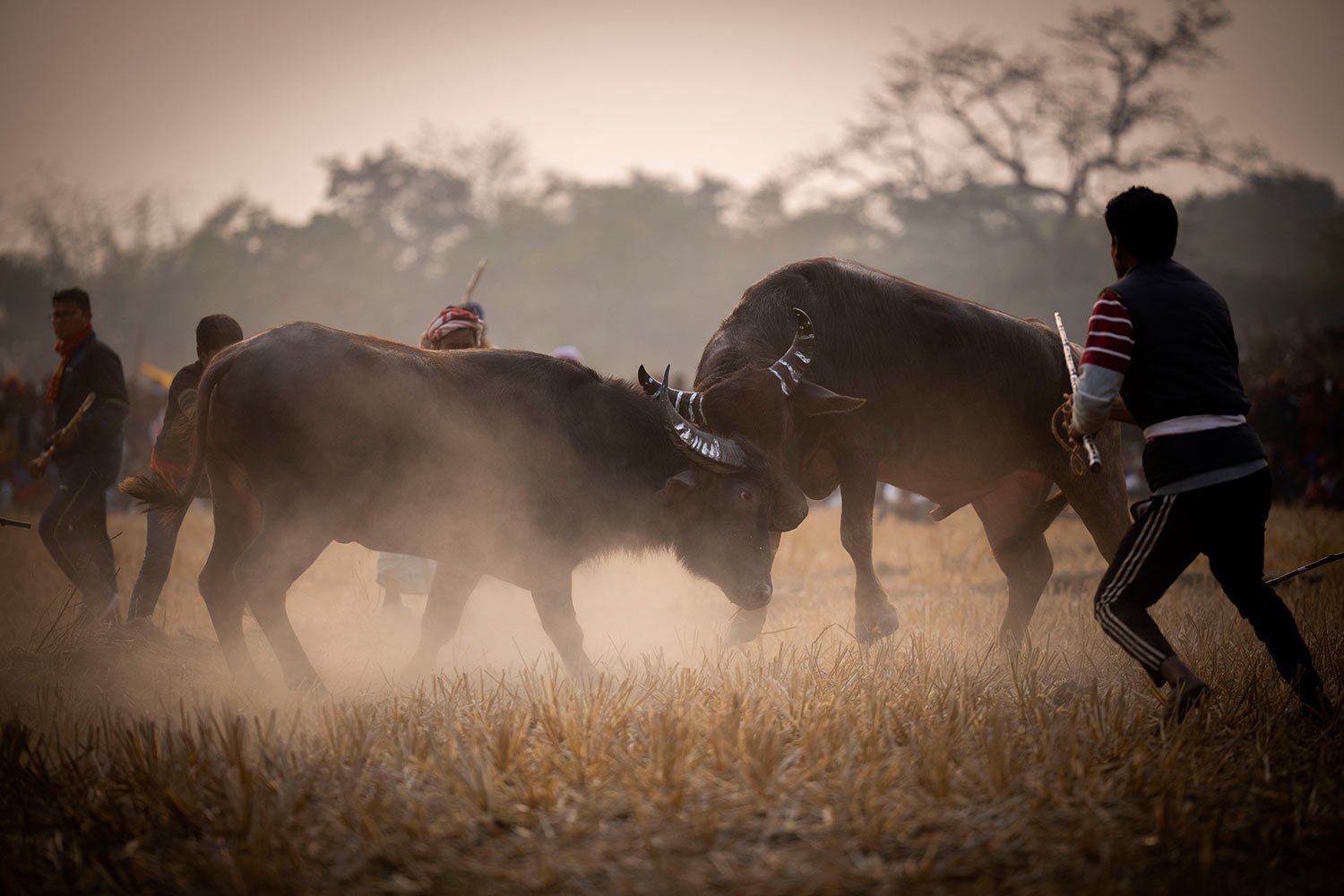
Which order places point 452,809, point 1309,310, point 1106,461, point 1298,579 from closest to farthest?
point 452,809
point 1106,461
point 1298,579
point 1309,310

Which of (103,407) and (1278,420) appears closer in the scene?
(103,407)

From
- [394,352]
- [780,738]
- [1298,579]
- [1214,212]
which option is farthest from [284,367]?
[1214,212]

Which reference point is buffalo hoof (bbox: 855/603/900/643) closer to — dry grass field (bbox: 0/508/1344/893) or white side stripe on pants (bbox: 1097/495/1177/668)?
dry grass field (bbox: 0/508/1344/893)

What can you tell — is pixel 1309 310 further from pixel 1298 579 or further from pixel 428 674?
pixel 428 674

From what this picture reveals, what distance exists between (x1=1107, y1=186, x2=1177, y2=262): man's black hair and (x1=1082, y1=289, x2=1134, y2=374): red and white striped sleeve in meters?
0.30

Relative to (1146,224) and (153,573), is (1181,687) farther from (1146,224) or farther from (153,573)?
(153,573)

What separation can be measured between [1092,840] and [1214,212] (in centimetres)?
3731

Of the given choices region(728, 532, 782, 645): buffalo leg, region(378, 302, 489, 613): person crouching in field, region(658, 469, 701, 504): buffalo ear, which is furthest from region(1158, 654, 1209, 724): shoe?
region(378, 302, 489, 613): person crouching in field

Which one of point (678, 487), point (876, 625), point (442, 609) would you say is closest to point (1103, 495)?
point (876, 625)

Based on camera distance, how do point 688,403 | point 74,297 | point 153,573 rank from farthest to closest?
point 74,297
point 153,573
point 688,403

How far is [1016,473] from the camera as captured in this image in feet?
20.7

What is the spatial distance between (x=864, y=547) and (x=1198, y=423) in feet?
6.91

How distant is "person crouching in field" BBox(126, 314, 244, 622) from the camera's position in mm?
6473

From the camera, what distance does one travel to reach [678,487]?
18.1ft
